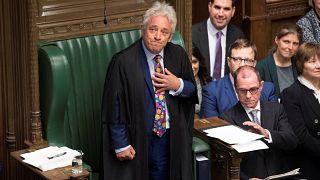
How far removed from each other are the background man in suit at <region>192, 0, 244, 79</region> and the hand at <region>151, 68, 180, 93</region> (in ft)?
4.66

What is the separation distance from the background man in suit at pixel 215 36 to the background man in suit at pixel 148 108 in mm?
1350

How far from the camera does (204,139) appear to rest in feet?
15.2

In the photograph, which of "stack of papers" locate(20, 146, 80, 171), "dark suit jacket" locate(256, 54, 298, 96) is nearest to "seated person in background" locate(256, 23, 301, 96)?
"dark suit jacket" locate(256, 54, 298, 96)

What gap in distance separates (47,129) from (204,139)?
86 centimetres

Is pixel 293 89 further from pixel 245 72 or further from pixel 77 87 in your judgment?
pixel 77 87

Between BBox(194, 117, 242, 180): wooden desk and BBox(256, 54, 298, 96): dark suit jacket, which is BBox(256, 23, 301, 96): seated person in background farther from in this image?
BBox(194, 117, 242, 180): wooden desk

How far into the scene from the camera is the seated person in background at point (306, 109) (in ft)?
16.3

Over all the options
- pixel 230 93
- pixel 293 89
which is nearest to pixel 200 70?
pixel 230 93

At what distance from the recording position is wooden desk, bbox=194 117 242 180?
4449 mm

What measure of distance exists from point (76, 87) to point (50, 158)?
0.58 metres

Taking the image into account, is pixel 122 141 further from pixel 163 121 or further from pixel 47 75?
pixel 47 75

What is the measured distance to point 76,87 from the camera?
460cm

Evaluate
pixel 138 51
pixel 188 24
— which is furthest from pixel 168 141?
pixel 188 24

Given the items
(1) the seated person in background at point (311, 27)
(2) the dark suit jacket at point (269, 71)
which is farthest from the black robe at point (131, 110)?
(1) the seated person in background at point (311, 27)
